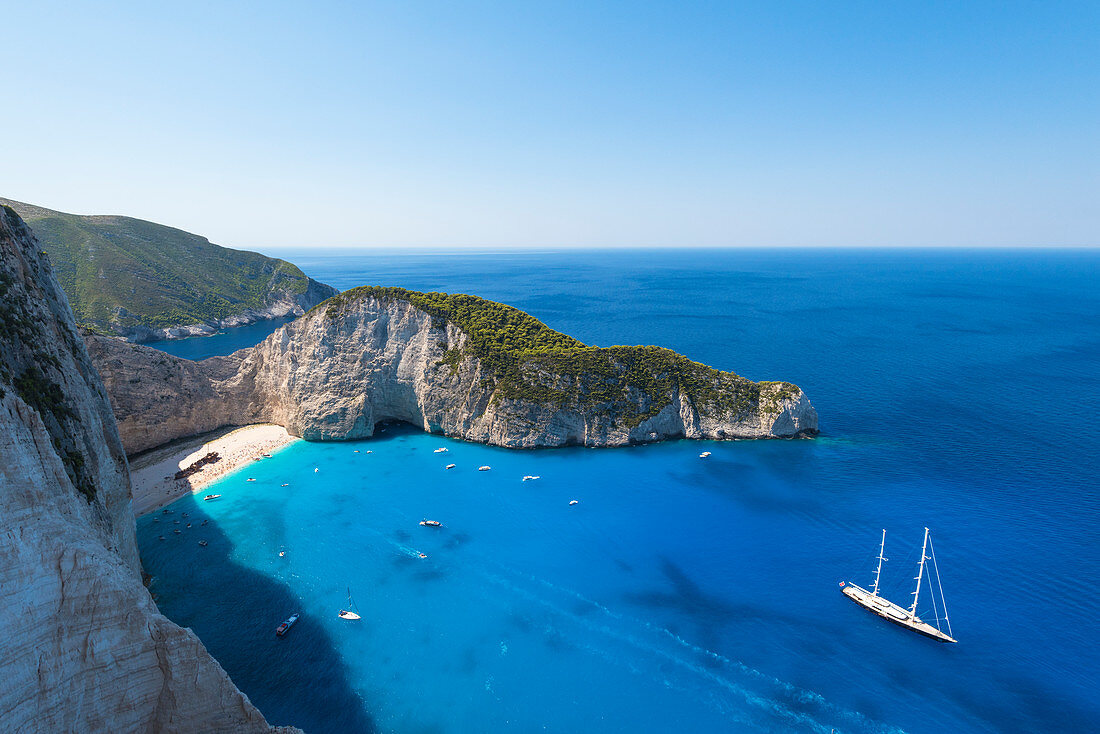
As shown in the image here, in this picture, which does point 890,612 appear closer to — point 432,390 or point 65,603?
point 65,603

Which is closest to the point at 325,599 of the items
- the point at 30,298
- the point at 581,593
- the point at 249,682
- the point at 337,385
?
the point at 249,682

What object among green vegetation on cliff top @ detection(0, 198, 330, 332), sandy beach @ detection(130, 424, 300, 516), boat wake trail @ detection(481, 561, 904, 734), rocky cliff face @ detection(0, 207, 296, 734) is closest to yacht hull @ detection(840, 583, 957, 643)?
boat wake trail @ detection(481, 561, 904, 734)

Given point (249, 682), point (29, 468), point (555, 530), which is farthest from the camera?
point (555, 530)

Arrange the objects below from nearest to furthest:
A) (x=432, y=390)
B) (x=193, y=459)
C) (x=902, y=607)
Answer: (x=902, y=607)
(x=193, y=459)
(x=432, y=390)

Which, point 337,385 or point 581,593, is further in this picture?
point 337,385

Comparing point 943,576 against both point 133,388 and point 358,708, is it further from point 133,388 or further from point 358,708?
point 133,388

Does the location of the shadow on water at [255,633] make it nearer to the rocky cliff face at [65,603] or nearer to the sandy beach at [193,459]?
the rocky cliff face at [65,603]

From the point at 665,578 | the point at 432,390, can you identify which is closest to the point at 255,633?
the point at 665,578
